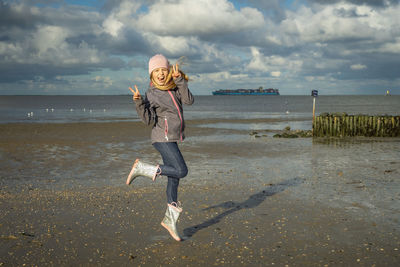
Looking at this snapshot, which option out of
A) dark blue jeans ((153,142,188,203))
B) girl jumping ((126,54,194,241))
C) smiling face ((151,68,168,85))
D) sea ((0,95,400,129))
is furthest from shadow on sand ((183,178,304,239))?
sea ((0,95,400,129))

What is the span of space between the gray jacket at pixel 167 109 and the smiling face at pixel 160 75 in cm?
13

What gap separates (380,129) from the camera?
20859 mm

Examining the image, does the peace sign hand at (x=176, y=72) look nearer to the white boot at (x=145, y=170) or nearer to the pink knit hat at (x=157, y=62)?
the pink knit hat at (x=157, y=62)

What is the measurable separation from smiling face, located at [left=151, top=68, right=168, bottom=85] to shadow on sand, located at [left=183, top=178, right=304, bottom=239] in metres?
2.26

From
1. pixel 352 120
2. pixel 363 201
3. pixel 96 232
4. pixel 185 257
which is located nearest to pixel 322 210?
pixel 363 201

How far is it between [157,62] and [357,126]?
61.6 ft

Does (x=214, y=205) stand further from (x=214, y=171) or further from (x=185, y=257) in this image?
(x=214, y=171)

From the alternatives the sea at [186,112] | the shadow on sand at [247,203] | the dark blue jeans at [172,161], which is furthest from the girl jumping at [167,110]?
the sea at [186,112]

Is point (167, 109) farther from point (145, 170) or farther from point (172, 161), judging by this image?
point (145, 170)

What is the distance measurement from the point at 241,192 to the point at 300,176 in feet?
8.24

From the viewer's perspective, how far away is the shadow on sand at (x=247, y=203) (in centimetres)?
562

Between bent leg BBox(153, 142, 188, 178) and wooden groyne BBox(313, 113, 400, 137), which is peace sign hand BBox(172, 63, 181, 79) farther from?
wooden groyne BBox(313, 113, 400, 137)

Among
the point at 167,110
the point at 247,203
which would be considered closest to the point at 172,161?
the point at 167,110

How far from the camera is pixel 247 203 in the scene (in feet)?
22.9
